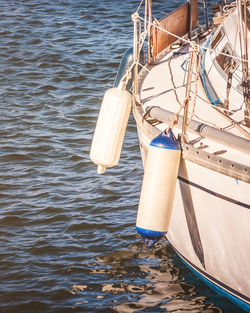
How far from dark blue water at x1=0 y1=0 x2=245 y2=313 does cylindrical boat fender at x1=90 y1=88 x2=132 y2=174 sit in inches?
62.9

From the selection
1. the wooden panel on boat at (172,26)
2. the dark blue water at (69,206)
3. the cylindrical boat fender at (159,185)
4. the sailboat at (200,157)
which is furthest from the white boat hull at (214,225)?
the wooden panel on boat at (172,26)

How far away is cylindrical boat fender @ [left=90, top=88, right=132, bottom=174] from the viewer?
20.6 feet

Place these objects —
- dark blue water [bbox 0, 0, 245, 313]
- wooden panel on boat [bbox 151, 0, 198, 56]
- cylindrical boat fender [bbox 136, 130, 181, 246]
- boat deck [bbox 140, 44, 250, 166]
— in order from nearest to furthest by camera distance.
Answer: cylindrical boat fender [bbox 136, 130, 181, 246] → boat deck [bbox 140, 44, 250, 166] → dark blue water [bbox 0, 0, 245, 313] → wooden panel on boat [bbox 151, 0, 198, 56]

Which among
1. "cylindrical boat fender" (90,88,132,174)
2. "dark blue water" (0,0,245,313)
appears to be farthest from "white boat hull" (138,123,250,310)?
"dark blue water" (0,0,245,313)

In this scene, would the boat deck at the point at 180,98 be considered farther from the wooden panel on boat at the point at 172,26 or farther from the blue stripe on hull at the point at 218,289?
the blue stripe on hull at the point at 218,289

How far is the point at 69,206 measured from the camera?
29.7ft

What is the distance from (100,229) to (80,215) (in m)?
0.46

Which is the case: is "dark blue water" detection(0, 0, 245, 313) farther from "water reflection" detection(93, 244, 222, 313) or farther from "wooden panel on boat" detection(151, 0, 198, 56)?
"wooden panel on boat" detection(151, 0, 198, 56)

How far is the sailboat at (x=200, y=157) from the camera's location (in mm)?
5688

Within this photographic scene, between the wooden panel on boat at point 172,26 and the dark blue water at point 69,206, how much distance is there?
1907mm

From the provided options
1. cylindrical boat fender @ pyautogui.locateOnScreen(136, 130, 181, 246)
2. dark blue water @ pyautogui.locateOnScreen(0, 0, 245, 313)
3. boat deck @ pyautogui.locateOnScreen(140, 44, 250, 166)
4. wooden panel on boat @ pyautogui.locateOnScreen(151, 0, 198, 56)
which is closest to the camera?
cylindrical boat fender @ pyautogui.locateOnScreen(136, 130, 181, 246)

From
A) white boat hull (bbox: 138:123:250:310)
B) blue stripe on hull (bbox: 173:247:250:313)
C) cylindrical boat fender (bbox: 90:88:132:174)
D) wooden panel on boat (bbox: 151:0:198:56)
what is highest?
wooden panel on boat (bbox: 151:0:198:56)

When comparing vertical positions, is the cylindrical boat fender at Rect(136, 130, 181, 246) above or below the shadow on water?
above

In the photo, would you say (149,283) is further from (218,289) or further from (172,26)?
(172,26)
